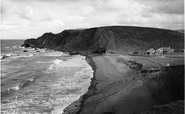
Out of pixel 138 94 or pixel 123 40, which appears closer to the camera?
pixel 138 94

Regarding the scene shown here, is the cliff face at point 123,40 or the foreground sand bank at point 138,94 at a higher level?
the cliff face at point 123,40

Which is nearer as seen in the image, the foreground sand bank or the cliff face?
the foreground sand bank

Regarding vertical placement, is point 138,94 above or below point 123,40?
below

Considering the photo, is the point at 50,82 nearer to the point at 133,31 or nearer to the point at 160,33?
the point at 133,31

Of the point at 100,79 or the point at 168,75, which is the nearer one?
the point at 168,75

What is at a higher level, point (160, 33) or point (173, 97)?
point (160, 33)

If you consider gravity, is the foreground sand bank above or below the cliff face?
below

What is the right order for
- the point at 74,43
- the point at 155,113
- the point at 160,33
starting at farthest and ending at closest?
the point at 74,43 < the point at 160,33 < the point at 155,113

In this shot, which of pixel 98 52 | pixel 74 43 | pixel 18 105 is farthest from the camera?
pixel 74 43

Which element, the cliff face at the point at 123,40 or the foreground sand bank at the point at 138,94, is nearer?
the foreground sand bank at the point at 138,94

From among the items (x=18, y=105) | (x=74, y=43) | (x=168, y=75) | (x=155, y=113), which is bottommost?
(x=18, y=105)

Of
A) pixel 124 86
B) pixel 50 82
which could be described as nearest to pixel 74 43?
pixel 50 82
